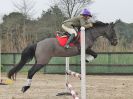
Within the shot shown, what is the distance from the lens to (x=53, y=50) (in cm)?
938

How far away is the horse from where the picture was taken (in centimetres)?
920

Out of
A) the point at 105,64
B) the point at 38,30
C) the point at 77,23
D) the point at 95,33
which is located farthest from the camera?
the point at 38,30

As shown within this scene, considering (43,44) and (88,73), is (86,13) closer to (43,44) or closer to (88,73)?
(43,44)

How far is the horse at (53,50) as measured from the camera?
9.20m

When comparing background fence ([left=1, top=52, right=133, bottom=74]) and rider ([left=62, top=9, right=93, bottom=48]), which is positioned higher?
rider ([left=62, top=9, right=93, bottom=48])

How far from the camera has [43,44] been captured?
944cm

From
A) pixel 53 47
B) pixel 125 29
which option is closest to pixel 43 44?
pixel 53 47

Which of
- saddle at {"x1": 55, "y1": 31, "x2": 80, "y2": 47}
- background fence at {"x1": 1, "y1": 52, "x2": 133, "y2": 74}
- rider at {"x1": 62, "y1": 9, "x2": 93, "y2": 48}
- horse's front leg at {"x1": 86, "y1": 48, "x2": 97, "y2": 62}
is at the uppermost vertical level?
rider at {"x1": 62, "y1": 9, "x2": 93, "y2": 48}

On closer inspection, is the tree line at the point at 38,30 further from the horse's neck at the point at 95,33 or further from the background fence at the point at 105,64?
the horse's neck at the point at 95,33

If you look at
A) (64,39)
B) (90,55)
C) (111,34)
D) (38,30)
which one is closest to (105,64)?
(111,34)

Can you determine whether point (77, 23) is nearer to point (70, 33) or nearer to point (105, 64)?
point (70, 33)

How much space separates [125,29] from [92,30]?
22619mm

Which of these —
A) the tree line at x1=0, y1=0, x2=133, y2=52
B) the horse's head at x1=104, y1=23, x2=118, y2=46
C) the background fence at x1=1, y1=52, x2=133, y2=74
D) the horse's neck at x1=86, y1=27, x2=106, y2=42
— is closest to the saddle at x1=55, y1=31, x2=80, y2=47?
the horse's neck at x1=86, y1=27, x2=106, y2=42

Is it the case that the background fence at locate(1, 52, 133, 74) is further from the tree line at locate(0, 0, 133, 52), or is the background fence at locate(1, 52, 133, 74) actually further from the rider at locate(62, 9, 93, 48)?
the rider at locate(62, 9, 93, 48)
